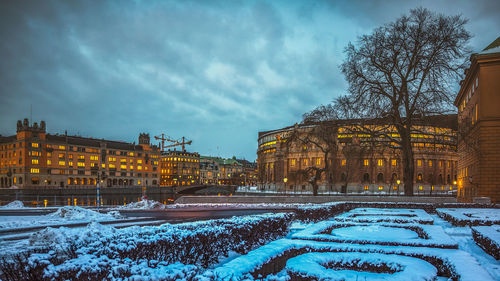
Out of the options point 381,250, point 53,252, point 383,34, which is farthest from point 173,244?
point 383,34

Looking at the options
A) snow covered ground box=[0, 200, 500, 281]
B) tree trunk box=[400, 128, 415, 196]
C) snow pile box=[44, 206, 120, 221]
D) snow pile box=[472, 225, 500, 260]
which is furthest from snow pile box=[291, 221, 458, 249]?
tree trunk box=[400, 128, 415, 196]

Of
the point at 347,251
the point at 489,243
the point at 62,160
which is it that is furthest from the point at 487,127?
the point at 62,160

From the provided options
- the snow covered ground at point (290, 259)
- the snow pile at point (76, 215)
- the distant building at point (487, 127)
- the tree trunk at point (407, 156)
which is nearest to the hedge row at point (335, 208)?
the snow covered ground at point (290, 259)

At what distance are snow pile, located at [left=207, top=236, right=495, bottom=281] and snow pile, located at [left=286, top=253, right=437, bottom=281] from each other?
30 cm

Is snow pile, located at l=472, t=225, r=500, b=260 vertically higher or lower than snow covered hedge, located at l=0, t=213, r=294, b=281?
lower

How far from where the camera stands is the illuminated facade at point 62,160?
133750 millimetres

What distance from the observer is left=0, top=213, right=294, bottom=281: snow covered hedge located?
6.03m

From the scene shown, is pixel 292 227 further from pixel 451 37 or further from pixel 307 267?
pixel 451 37

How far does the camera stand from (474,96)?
142ft

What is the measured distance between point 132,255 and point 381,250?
22.3ft

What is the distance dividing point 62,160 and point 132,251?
153398 mm

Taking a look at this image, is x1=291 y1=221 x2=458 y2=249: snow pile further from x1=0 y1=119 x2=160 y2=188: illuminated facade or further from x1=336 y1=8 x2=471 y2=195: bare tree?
x1=0 y1=119 x2=160 y2=188: illuminated facade

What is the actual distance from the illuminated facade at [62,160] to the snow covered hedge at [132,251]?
120 m

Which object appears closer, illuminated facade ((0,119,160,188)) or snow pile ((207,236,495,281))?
snow pile ((207,236,495,281))
